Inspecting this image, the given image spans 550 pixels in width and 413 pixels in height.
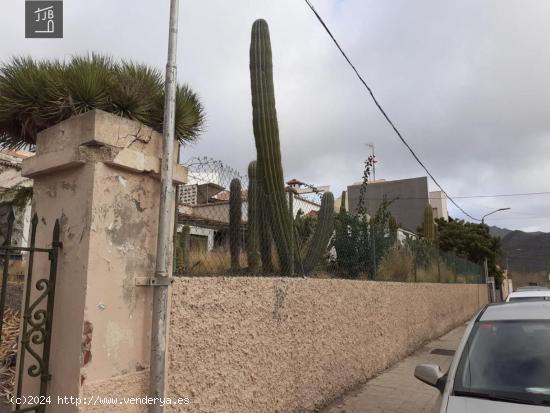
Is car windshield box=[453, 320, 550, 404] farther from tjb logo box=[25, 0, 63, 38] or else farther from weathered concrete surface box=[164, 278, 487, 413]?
tjb logo box=[25, 0, 63, 38]

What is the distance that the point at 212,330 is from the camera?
3.77m

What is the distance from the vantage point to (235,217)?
5.16 metres

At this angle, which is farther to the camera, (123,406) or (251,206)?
(251,206)

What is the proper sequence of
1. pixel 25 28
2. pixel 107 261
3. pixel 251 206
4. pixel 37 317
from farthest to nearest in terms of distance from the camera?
pixel 251 206 < pixel 25 28 < pixel 107 261 < pixel 37 317

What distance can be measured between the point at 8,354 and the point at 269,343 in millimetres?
3008

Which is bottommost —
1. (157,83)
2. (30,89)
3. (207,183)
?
(207,183)

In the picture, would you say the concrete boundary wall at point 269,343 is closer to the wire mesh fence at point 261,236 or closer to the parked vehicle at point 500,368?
the wire mesh fence at point 261,236

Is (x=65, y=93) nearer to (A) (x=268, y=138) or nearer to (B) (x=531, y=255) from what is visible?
(A) (x=268, y=138)

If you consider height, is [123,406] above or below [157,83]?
below

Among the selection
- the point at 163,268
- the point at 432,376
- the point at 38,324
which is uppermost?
the point at 163,268

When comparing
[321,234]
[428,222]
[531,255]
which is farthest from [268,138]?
[531,255]

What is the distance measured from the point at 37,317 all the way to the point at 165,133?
1458 millimetres

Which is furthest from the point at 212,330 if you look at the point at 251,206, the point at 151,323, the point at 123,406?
the point at 251,206

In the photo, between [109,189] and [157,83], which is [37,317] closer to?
[109,189]
